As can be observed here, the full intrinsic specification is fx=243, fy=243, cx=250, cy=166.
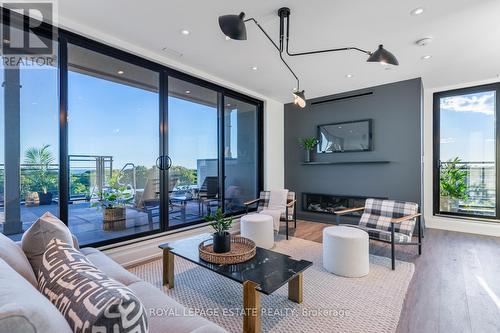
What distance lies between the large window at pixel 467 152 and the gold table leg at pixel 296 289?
4086mm

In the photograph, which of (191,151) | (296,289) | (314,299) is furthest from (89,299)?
(191,151)

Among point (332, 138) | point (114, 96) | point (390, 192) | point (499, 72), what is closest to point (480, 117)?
point (499, 72)

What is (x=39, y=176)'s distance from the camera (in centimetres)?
252

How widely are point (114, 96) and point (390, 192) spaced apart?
4649mm

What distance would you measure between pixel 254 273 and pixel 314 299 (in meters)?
0.73

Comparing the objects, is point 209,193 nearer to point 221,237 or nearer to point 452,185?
point 221,237

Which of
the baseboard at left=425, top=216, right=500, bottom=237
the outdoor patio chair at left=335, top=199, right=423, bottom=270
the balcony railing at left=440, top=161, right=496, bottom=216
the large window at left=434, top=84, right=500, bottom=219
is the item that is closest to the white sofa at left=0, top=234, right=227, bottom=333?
the outdoor patio chair at left=335, top=199, right=423, bottom=270

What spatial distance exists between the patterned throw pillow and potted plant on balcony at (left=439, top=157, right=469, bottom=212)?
565cm

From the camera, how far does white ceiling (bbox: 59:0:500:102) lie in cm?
227

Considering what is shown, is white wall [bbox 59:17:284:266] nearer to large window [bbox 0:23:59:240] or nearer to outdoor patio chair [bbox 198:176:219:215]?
outdoor patio chair [bbox 198:176:219:215]

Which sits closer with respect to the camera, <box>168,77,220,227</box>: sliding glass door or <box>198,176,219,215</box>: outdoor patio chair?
<box>168,77,220,227</box>: sliding glass door

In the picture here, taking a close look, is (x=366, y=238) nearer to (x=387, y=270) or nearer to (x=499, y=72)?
(x=387, y=270)

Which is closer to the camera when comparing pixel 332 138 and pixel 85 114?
pixel 85 114

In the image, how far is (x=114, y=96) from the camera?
307 centimetres
